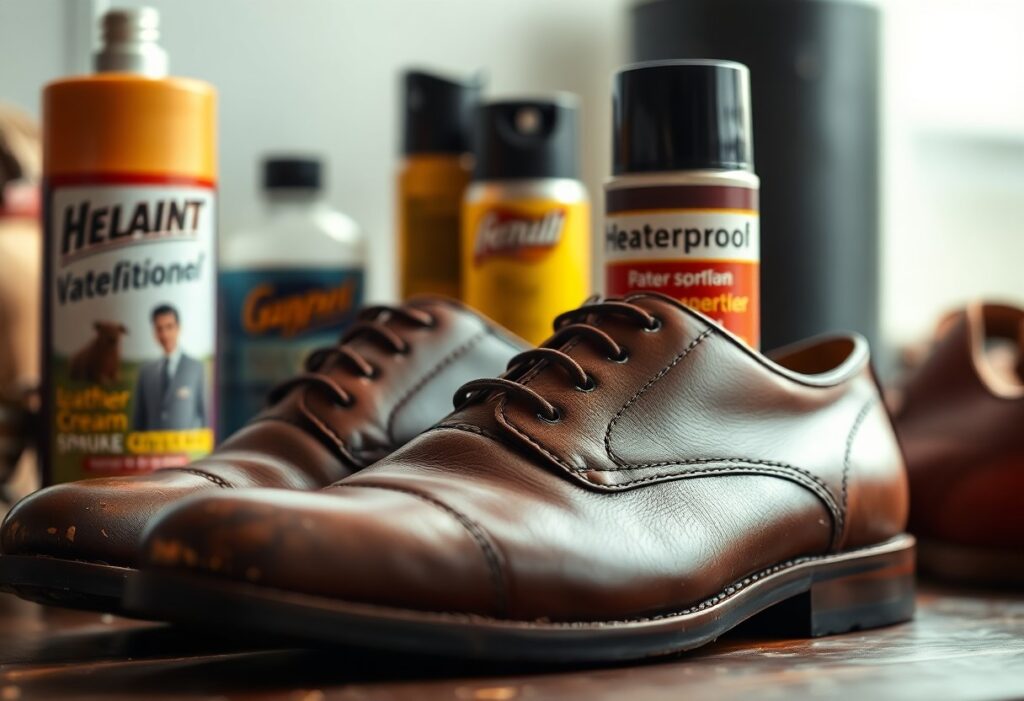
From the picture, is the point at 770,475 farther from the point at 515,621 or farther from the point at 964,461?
the point at 964,461

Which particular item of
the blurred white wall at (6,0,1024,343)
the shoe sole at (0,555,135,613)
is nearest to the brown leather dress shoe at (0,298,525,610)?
the shoe sole at (0,555,135,613)

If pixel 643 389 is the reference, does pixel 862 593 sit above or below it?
below

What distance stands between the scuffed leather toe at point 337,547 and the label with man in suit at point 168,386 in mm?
326

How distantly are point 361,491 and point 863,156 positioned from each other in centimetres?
75

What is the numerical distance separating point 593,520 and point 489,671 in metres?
0.08

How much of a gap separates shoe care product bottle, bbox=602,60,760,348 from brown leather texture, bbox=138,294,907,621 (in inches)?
2.1

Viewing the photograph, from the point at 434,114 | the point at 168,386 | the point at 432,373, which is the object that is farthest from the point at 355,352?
the point at 434,114

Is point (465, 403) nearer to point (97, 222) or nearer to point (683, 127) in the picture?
point (683, 127)

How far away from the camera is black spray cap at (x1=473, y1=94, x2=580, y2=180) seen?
0.91m

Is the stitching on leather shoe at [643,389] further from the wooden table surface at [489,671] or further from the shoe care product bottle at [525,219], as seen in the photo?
the shoe care product bottle at [525,219]

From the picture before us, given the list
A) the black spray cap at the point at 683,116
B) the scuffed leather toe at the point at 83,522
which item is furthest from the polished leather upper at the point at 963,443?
the scuffed leather toe at the point at 83,522

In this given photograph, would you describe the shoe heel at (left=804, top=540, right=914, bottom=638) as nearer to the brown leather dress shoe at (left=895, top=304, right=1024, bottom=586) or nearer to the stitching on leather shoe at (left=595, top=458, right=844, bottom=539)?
the stitching on leather shoe at (left=595, top=458, right=844, bottom=539)

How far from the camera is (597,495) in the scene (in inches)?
21.2

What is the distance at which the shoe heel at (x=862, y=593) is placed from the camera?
0.64 metres
